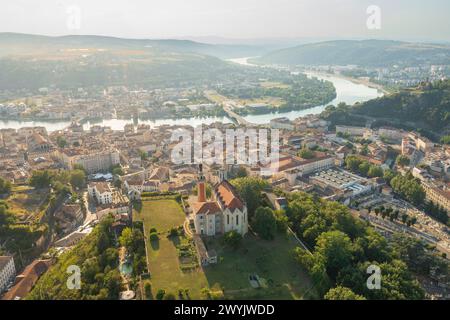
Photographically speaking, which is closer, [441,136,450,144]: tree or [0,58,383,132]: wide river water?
[441,136,450,144]: tree

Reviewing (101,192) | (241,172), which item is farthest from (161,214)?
(241,172)

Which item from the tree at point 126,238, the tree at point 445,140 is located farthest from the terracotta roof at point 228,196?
the tree at point 445,140

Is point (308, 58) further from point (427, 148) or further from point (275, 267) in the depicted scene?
point (275, 267)

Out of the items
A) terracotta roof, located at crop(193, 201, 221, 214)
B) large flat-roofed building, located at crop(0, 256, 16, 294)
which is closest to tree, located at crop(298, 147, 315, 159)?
terracotta roof, located at crop(193, 201, 221, 214)

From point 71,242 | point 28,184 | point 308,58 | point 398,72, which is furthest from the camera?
point 308,58

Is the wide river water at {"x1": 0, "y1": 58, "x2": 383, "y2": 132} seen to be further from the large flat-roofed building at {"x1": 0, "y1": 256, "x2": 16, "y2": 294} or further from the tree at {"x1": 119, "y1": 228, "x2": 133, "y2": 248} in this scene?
the tree at {"x1": 119, "y1": 228, "x2": 133, "y2": 248}
